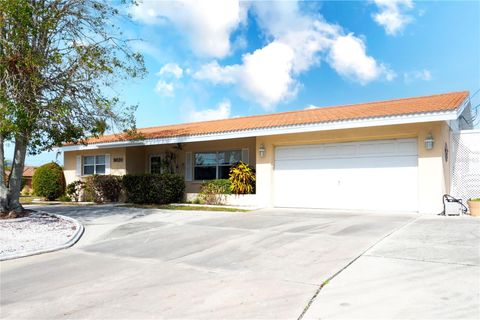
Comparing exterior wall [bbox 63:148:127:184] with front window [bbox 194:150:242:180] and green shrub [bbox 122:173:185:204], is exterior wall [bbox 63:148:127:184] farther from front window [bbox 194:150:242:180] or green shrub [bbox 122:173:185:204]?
front window [bbox 194:150:242:180]

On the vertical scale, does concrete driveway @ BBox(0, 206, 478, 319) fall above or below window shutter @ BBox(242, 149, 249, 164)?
below

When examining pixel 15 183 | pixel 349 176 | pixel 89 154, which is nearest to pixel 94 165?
pixel 89 154

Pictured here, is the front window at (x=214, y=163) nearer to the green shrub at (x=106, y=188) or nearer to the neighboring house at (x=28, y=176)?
the green shrub at (x=106, y=188)

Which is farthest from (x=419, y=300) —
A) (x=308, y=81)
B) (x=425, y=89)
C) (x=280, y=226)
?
(x=308, y=81)

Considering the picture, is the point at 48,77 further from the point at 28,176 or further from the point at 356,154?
the point at 28,176

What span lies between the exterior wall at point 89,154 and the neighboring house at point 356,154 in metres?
2.44

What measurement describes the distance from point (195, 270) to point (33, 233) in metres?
5.79

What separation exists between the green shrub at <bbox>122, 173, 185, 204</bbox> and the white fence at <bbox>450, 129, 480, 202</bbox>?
10.9 m

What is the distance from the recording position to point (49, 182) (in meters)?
20.3

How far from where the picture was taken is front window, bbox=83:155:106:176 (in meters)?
20.4

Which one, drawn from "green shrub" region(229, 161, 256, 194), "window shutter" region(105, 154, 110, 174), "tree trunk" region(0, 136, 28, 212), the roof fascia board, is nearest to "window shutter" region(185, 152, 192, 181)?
the roof fascia board

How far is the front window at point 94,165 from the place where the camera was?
20406 mm

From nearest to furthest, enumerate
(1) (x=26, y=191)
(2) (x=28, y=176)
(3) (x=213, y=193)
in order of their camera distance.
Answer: (3) (x=213, y=193)
(1) (x=26, y=191)
(2) (x=28, y=176)

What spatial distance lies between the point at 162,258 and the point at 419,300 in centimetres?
435
